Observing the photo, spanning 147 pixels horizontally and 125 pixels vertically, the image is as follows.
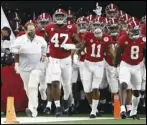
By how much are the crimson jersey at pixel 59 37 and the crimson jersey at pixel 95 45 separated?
0.93 ft

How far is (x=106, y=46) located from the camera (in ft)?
45.1

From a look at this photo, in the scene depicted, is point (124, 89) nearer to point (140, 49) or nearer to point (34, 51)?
point (140, 49)

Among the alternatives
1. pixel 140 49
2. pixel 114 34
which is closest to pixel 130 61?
pixel 140 49

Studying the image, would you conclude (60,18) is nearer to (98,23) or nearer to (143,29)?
(98,23)

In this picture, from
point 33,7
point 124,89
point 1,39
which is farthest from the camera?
point 33,7

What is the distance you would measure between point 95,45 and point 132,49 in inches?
32.2

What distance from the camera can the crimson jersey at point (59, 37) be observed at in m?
13.6

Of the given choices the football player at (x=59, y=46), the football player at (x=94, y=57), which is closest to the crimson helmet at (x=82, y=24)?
the football player at (x=94, y=57)

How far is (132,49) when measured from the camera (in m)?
13.1

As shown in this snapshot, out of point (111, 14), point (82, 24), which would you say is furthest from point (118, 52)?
point (111, 14)

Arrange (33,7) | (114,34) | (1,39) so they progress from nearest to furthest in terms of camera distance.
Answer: (114,34)
(1,39)
(33,7)

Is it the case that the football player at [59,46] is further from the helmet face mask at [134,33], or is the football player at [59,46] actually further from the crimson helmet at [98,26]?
the helmet face mask at [134,33]

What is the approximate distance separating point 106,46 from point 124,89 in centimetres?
109

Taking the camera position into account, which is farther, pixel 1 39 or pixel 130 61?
pixel 1 39
